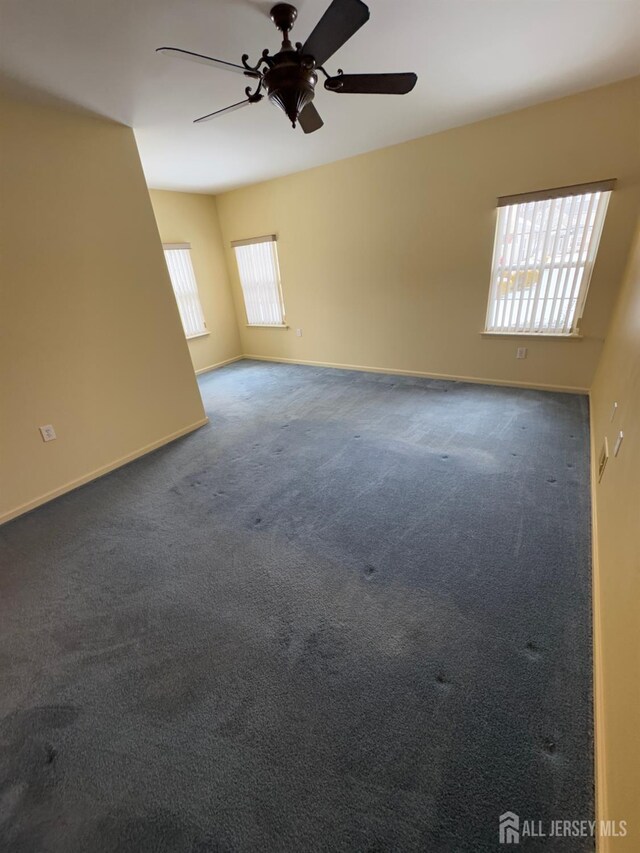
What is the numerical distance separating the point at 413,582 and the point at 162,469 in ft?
7.08

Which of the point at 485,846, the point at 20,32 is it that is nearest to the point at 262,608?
the point at 485,846

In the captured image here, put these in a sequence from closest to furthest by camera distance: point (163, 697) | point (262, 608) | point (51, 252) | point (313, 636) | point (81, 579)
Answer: point (163, 697), point (313, 636), point (262, 608), point (81, 579), point (51, 252)

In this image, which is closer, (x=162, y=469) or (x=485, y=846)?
(x=485, y=846)

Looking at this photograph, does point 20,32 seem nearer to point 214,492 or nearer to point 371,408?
point 214,492

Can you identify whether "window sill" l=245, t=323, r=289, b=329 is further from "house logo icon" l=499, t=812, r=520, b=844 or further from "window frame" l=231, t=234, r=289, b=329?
"house logo icon" l=499, t=812, r=520, b=844

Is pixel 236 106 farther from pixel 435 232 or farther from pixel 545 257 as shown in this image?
pixel 545 257

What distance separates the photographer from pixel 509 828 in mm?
940

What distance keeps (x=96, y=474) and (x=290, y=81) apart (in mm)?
2878

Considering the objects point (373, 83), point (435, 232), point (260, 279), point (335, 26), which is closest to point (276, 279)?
point (260, 279)

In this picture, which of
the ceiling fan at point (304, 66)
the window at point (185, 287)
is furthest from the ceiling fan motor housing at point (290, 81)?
the window at point (185, 287)

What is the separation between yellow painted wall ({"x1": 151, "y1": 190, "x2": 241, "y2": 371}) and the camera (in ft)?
15.5

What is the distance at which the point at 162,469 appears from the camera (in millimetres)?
2900

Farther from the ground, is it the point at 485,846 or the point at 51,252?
the point at 51,252

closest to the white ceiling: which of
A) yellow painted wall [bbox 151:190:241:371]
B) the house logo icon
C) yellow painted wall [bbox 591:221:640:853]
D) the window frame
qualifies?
yellow painted wall [bbox 591:221:640:853]
